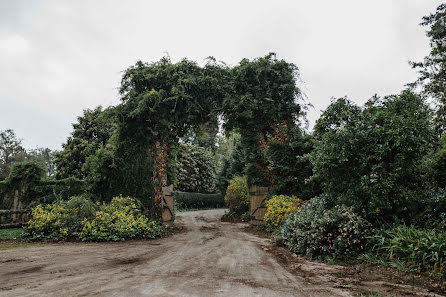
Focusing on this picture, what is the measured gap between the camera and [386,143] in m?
4.97

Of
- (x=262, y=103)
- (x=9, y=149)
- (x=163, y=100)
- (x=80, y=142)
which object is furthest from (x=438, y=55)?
(x=9, y=149)

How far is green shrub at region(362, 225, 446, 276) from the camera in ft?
11.4

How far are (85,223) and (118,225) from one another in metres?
0.83

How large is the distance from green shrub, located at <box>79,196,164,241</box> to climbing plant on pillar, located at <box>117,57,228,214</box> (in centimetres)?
130

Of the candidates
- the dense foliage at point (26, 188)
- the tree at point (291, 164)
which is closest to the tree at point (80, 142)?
the dense foliage at point (26, 188)

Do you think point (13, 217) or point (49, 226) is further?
point (13, 217)

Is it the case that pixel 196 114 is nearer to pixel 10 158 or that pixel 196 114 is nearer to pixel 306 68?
pixel 306 68

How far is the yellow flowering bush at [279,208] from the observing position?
315 inches

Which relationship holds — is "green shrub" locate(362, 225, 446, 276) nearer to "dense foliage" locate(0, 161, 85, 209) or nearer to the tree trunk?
the tree trunk

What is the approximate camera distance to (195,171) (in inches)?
909

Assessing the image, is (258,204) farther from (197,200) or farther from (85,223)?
(197,200)

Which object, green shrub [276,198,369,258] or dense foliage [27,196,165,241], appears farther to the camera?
dense foliage [27,196,165,241]

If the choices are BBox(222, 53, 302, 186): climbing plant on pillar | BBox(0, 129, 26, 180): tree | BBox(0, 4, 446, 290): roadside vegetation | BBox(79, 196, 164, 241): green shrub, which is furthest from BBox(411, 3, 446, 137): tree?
BBox(0, 129, 26, 180): tree

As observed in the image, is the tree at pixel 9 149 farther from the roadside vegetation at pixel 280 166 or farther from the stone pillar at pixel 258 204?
the stone pillar at pixel 258 204
